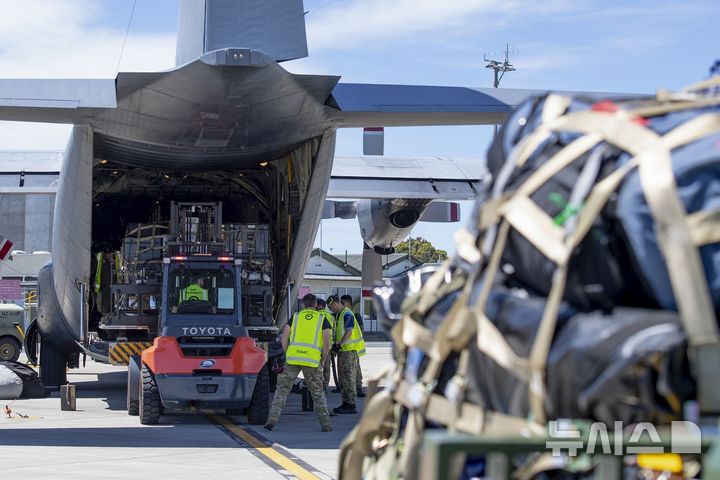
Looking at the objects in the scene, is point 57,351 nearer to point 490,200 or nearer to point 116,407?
point 116,407

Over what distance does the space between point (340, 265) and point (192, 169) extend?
39.8 metres

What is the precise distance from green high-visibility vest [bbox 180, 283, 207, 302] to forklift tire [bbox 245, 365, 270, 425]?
1.61m

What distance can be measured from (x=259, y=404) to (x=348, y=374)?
1.85 meters

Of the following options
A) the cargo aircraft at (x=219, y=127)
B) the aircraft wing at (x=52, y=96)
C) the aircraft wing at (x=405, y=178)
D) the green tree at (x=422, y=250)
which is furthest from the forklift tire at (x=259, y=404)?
the green tree at (x=422, y=250)

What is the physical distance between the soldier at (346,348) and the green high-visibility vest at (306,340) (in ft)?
7.71

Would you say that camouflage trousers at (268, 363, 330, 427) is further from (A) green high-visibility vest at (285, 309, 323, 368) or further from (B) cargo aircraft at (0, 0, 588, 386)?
(B) cargo aircraft at (0, 0, 588, 386)

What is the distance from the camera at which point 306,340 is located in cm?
1173

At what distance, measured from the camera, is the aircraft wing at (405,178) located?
774 inches

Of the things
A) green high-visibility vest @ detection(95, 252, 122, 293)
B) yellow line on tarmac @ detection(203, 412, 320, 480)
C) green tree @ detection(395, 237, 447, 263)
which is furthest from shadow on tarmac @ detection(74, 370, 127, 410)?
green tree @ detection(395, 237, 447, 263)

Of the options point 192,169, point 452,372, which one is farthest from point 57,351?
point 452,372

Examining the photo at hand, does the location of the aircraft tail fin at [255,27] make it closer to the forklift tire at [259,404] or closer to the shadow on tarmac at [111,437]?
the forklift tire at [259,404]

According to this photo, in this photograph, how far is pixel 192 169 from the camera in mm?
16688

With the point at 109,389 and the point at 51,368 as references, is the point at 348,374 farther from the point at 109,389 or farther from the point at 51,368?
the point at 109,389

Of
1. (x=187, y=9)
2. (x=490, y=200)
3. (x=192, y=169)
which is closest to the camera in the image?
(x=490, y=200)
